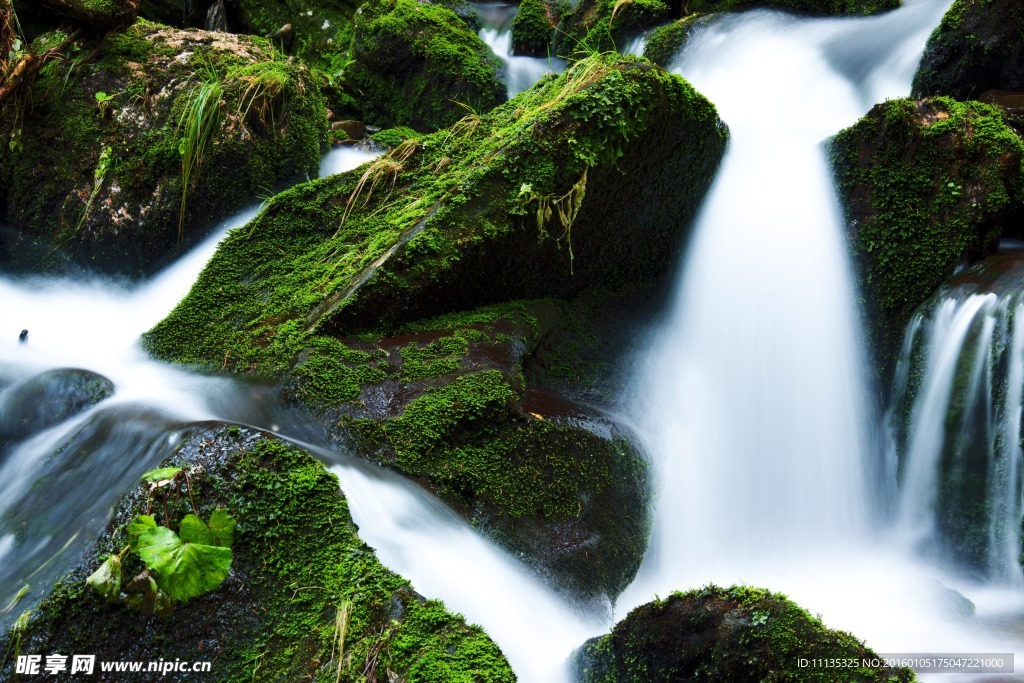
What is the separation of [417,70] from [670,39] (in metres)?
2.70

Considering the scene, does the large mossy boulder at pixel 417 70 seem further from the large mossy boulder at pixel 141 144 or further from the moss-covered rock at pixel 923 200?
the moss-covered rock at pixel 923 200

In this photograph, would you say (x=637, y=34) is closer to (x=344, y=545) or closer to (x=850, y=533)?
(x=850, y=533)

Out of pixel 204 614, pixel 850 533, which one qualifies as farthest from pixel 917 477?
pixel 204 614

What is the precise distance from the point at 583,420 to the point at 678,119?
2.13 meters

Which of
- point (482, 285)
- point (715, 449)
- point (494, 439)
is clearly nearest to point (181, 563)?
point (494, 439)

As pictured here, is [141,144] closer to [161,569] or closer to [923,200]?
[161,569]

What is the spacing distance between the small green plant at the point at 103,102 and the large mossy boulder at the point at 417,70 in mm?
2754

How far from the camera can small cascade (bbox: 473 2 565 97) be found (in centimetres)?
849

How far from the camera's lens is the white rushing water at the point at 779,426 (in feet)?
13.3

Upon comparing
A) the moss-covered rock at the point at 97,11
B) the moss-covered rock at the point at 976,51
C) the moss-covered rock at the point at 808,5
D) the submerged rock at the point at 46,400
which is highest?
the moss-covered rock at the point at 808,5

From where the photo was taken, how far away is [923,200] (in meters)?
5.05

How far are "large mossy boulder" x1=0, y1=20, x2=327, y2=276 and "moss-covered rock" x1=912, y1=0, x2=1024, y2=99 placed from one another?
5.39 metres

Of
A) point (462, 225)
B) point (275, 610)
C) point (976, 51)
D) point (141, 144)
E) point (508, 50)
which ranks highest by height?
point (508, 50)

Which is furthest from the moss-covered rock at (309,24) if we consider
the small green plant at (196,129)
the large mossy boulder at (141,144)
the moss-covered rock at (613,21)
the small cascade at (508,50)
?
the small green plant at (196,129)
